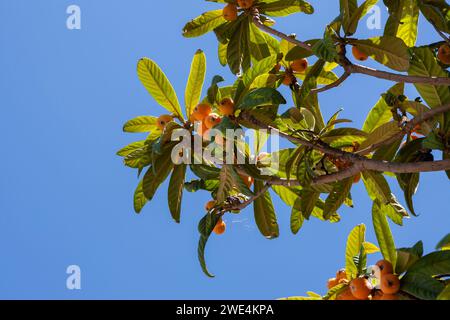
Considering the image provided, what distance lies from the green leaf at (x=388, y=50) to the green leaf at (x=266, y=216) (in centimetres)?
93

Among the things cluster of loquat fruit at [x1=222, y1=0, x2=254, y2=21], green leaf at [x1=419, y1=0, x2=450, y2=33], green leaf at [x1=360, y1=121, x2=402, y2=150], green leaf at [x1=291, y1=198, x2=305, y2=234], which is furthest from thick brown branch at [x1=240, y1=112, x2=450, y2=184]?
cluster of loquat fruit at [x1=222, y1=0, x2=254, y2=21]

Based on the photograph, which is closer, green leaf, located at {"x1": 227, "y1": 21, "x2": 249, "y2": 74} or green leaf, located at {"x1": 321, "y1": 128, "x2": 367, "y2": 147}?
green leaf, located at {"x1": 321, "y1": 128, "x2": 367, "y2": 147}

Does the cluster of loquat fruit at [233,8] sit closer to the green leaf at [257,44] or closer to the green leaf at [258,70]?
the green leaf at [257,44]

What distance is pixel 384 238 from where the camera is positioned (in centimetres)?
292

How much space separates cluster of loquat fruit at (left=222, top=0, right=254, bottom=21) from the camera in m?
3.70

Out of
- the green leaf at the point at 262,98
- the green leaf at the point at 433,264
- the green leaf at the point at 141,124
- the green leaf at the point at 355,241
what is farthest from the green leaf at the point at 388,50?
the green leaf at the point at 141,124

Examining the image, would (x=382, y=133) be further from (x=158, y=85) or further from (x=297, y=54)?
(x=158, y=85)

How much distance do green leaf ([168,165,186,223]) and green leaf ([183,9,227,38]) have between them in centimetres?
100

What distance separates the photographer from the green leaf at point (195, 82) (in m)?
3.40

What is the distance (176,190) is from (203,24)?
3.76ft

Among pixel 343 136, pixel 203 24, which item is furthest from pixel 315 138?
pixel 203 24

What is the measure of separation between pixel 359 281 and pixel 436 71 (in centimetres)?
100

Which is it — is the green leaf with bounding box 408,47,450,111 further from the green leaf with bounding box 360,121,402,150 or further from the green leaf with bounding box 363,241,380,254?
the green leaf with bounding box 363,241,380,254
